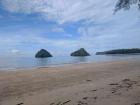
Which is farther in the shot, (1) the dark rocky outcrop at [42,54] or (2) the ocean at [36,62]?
(1) the dark rocky outcrop at [42,54]

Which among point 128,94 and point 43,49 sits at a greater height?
point 43,49

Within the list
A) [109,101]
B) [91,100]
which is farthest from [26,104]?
[109,101]

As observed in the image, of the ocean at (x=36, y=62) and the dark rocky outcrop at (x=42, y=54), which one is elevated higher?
the dark rocky outcrop at (x=42, y=54)

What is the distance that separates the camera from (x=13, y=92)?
8.73m

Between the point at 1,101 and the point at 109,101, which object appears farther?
the point at 1,101

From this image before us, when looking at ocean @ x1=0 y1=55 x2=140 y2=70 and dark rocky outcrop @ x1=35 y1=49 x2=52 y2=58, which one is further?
dark rocky outcrop @ x1=35 y1=49 x2=52 y2=58

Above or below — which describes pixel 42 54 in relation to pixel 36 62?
above

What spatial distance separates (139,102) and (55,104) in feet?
8.50

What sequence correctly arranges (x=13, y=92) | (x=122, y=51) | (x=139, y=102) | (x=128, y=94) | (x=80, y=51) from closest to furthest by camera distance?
(x=139, y=102) < (x=128, y=94) < (x=13, y=92) < (x=80, y=51) < (x=122, y=51)

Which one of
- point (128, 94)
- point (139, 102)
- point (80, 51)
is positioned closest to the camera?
point (139, 102)

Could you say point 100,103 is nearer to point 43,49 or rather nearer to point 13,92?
point 13,92

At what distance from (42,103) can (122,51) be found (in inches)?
5293

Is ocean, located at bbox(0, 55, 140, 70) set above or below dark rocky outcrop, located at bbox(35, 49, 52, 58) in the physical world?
below

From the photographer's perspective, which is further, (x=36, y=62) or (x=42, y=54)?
(x=42, y=54)
